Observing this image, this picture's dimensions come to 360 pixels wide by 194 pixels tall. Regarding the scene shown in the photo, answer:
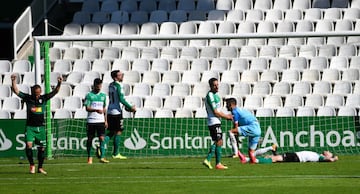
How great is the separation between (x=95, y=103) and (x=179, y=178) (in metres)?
5.60

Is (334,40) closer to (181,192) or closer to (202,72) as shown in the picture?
(202,72)

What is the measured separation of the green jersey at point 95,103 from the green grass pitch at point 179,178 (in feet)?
3.13

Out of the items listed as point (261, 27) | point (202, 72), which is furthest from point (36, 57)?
point (261, 27)

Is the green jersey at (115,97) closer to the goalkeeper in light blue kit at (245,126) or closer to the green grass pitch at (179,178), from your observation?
the green grass pitch at (179,178)

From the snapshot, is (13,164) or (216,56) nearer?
(13,164)

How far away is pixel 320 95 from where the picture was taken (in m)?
30.0

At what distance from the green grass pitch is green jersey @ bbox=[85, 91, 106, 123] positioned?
0.95m

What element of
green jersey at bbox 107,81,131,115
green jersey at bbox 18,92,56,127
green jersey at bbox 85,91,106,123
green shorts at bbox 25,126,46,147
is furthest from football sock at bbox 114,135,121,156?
green shorts at bbox 25,126,46,147

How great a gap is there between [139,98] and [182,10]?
193 inches

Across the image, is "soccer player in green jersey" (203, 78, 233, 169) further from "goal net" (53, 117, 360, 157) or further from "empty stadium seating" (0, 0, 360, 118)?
"empty stadium seating" (0, 0, 360, 118)

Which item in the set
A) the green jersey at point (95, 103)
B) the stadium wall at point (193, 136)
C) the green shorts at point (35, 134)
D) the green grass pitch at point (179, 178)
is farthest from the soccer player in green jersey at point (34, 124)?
the stadium wall at point (193, 136)

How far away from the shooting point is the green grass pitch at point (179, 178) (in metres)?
18.4

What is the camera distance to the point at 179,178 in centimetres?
2058

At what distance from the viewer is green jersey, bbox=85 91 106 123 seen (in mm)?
25703
